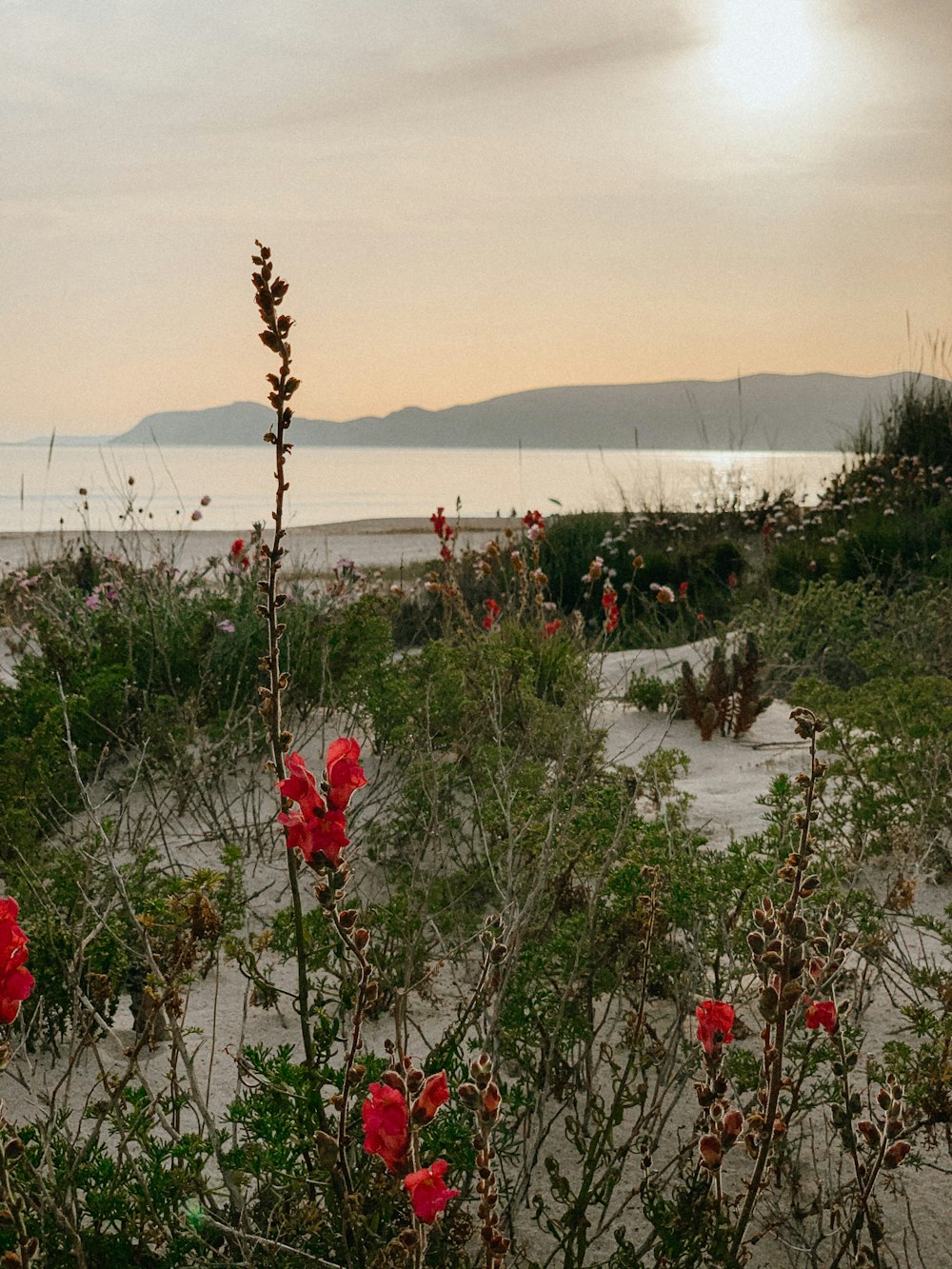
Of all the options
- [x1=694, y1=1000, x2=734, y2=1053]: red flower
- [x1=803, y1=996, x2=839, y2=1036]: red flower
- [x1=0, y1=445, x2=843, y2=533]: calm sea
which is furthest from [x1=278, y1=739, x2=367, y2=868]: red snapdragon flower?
[x1=0, y1=445, x2=843, y2=533]: calm sea

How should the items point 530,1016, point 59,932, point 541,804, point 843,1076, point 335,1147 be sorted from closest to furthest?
point 335,1147 < point 843,1076 < point 530,1016 < point 59,932 < point 541,804

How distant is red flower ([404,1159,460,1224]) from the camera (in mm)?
1110

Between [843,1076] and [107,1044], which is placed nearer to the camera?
[843,1076]

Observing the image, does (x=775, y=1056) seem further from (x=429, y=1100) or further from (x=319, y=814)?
(x=319, y=814)

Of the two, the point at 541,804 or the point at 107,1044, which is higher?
the point at 541,804

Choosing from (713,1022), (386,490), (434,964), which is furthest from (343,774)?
(386,490)

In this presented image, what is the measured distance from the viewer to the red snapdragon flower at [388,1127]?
3.89 feet

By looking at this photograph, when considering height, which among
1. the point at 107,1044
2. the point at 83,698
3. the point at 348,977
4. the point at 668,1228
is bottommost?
the point at 107,1044

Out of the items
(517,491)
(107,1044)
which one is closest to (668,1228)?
(107,1044)

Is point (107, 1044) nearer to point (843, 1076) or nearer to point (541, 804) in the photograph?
point (541, 804)

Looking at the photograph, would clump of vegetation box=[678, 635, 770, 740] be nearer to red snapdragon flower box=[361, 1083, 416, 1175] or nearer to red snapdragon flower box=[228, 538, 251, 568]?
red snapdragon flower box=[228, 538, 251, 568]

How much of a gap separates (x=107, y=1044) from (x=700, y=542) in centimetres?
926

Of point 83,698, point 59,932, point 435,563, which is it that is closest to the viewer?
point 59,932

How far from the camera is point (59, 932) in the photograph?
2.48 meters
